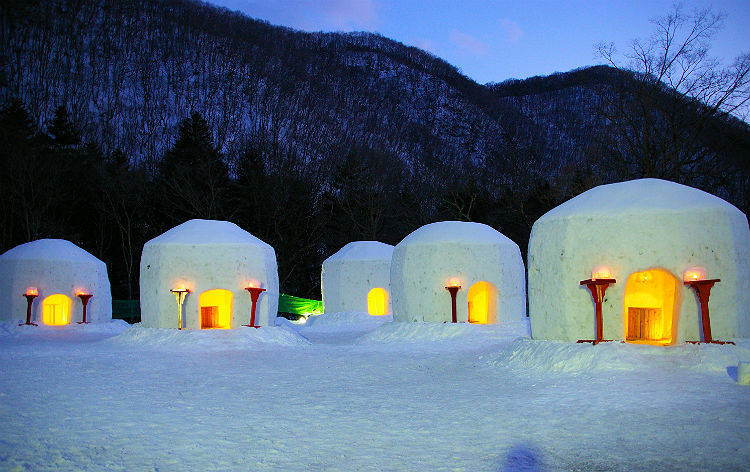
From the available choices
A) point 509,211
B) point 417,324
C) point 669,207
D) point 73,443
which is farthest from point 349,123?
point 73,443

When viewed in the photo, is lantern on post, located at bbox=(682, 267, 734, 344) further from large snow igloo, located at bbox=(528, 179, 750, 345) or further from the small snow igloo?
the small snow igloo

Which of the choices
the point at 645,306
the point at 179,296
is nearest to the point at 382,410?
the point at 645,306

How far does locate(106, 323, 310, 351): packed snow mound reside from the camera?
52.2 feet

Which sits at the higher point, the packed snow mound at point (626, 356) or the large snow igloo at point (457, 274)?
the large snow igloo at point (457, 274)

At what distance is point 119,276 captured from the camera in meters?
36.6

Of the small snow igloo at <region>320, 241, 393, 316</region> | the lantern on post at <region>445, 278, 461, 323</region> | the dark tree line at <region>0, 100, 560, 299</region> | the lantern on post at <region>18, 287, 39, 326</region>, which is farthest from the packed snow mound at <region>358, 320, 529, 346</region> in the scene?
the dark tree line at <region>0, 100, 560, 299</region>

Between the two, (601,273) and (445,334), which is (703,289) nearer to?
(601,273)

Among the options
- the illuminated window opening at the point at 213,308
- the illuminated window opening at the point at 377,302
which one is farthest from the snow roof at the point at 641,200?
the illuminated window opening at the point at 377,302

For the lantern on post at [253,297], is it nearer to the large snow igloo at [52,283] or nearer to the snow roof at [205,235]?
the snow roof at [205,235]

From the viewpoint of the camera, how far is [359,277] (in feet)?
89.1

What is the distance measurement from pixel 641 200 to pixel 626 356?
304 cm

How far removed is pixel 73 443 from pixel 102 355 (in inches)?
339

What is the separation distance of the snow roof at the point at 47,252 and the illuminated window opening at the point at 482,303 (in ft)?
50.7

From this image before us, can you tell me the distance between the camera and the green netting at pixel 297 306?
102 feet
